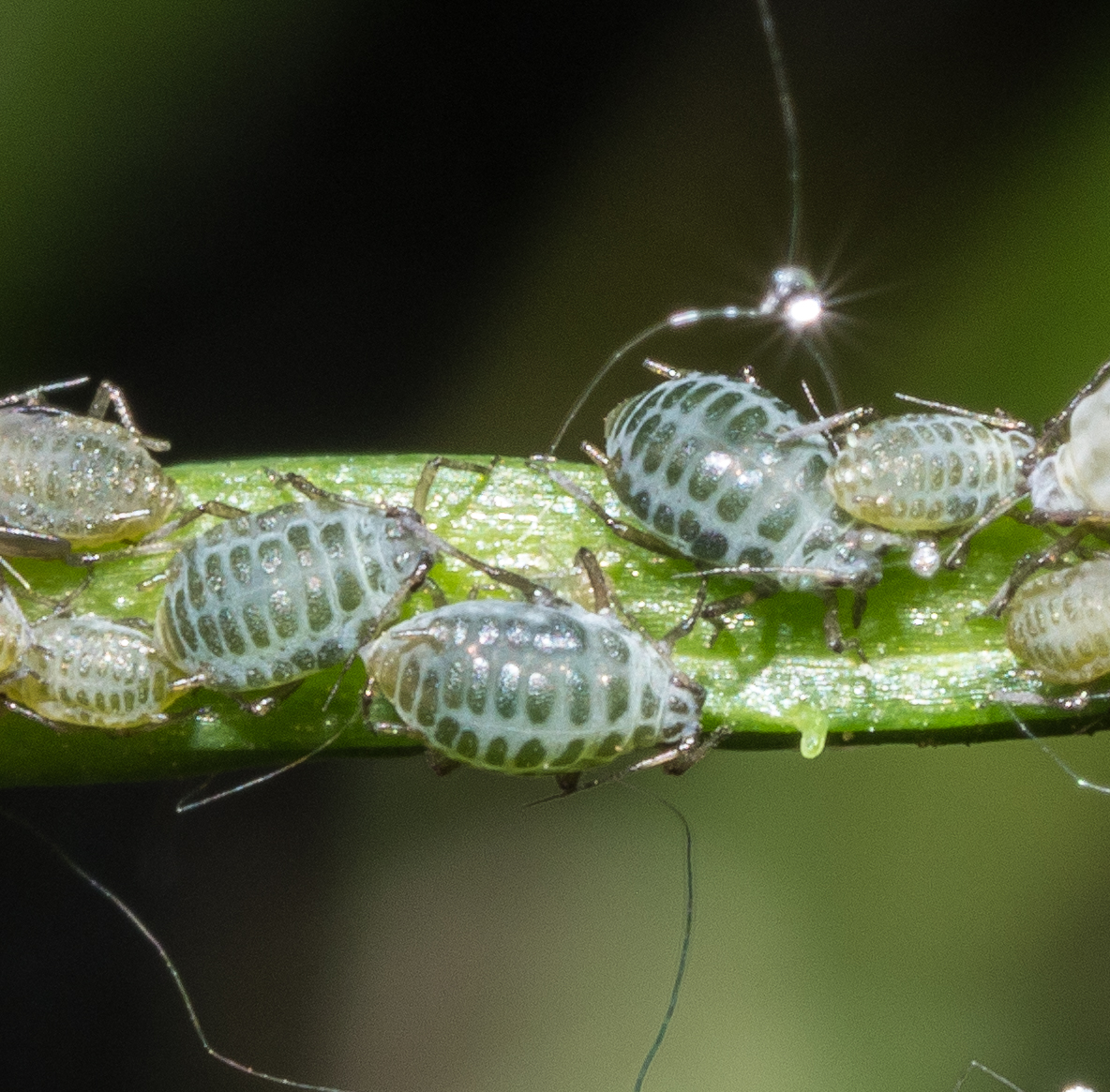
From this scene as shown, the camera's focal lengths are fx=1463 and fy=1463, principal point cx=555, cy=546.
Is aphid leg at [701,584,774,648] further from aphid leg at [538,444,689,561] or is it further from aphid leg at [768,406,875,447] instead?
aphid leg at [768,406,875,447]

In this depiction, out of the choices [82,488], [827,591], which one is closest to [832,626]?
[827,591]

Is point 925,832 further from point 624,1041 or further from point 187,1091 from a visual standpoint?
point 187,1091

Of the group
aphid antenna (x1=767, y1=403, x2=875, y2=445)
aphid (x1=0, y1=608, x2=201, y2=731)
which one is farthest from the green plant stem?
aphid antenna (x1=767, y1=403, x2=875, y2=445)

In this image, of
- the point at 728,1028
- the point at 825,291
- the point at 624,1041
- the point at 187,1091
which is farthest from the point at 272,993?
the point at 825,291

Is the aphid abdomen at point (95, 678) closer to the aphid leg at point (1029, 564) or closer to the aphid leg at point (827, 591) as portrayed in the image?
the aphid leg at point (827, 591)

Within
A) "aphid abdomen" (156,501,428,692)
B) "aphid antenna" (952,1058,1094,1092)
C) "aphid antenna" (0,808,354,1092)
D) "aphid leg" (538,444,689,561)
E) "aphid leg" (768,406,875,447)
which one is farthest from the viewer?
"aphid antenna" (952,1058,1094,1092)

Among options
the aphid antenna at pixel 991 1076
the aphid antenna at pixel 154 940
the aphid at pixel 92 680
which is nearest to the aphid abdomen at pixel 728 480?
the aphid at pixel 92 680
